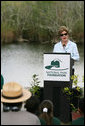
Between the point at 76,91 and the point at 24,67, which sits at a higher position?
the point at 24,67

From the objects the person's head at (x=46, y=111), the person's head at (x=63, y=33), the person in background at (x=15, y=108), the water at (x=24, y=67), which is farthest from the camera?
the water at (x=24, y=67)

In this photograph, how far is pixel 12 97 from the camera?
3.58m

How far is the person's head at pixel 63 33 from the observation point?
554cm

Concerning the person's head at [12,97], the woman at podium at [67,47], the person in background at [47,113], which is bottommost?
the person in background at [47,113]

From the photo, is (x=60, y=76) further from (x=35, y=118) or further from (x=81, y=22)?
(x=81, y=22)

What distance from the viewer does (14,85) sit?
3678 millimetres

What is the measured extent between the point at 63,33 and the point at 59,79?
29.8 inches

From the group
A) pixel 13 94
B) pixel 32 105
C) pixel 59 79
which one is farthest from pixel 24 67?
pixel 13 94

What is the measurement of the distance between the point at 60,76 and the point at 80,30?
14978mm

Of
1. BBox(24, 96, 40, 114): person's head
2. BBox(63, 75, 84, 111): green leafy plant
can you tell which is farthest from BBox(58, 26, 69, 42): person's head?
BBox(24, 96, 40, 114): person's head

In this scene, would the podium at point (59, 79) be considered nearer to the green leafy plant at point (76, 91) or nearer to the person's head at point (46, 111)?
the green leafy plant at point (76, 91)

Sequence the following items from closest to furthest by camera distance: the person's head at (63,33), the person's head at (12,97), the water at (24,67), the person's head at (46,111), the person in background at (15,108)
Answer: the person in background at (15,108)
the person's head at (12,97)
the person's head at (46,111)
the person's head at (63,33)
the water at (24,67)

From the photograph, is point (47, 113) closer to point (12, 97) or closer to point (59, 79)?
point (12, 97)

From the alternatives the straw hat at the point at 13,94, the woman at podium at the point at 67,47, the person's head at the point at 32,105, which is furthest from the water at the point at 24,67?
the straw hat at the point at 13,94
